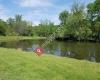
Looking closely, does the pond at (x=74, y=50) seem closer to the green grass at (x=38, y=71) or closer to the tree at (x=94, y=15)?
the green grass at (x=38, y=71)

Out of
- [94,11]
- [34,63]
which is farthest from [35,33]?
[34,63]

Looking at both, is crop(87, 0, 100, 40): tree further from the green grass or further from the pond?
the green grass

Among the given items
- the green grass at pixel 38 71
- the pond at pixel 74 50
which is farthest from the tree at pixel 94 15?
the green grass at pixel 38 71

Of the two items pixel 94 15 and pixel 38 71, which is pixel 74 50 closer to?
pixel 38 71

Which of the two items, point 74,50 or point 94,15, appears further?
point 94,15

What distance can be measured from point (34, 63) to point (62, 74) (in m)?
2.73

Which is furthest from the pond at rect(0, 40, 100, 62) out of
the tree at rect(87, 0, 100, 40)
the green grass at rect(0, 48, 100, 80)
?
the tree at rect(87, 0, 100, 40)

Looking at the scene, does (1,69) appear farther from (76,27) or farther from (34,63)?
(76,27)

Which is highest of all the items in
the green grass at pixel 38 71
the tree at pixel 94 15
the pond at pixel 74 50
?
the tree at pixel 94 15

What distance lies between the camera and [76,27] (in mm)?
89000

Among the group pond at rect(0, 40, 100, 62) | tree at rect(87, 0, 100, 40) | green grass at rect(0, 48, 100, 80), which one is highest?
tree at rect(87, 0, 100, 40)

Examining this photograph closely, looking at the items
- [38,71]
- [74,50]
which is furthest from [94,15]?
[38,71]

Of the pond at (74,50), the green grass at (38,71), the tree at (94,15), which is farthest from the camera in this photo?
the tree at (94,15)

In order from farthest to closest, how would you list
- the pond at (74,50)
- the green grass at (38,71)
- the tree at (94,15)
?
the tree at (94,15)
the pond at (74,50)
the green grass at (38,71)
